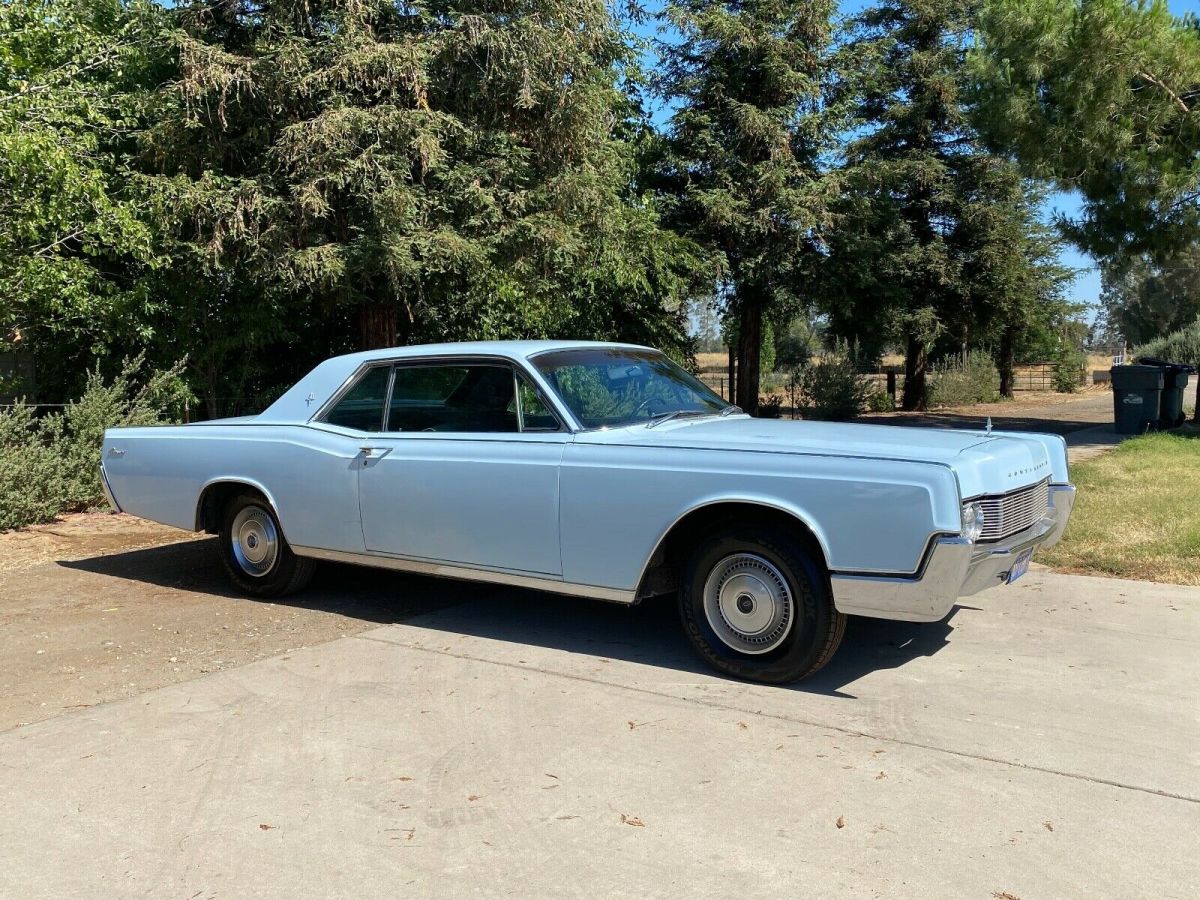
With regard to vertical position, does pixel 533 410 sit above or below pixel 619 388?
below

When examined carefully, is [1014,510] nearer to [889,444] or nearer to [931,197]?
[889,444]

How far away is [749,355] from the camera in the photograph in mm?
20609

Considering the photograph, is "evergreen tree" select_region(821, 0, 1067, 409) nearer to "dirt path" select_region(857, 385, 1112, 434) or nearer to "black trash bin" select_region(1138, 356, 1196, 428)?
"dirt path" select_region(857, 385, 1112, 434)

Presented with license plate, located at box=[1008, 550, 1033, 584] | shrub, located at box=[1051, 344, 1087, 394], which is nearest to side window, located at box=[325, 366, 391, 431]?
license plate, located at box=[1008, 550, 1033, 584]

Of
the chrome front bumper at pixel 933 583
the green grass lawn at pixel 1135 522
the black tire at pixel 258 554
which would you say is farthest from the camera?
the green grass lawn at pixel 1135 522

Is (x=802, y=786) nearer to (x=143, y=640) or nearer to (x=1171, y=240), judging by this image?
(x=143, y=640)

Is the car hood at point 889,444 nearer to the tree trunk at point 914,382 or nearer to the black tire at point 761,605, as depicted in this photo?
the black tire at point 761,605

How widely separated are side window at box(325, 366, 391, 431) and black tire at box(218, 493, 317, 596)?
0.78 meters

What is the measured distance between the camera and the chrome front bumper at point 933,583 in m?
4.42

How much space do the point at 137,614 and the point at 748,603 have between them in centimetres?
388

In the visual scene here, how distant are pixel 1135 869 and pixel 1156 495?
7385mm

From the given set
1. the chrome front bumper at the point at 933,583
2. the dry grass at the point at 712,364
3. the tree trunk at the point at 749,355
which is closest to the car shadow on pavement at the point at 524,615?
the chrome front bumper at the point at 933,583

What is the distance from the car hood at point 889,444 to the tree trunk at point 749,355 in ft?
48.3

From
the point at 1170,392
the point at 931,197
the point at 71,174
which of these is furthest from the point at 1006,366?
the point at 71,174
